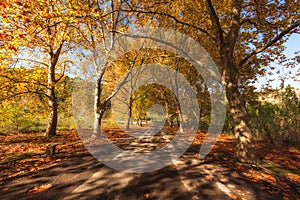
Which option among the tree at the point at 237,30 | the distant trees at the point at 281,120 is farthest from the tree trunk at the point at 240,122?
the distant trees at the point at 281,120

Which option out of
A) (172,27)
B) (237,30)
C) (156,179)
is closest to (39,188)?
(156,179)

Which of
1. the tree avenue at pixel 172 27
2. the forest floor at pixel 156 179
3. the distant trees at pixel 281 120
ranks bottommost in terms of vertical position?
the forest floor at pixel 156 179

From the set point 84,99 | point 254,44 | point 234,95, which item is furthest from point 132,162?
point 84,99

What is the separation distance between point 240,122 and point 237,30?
14.1ft

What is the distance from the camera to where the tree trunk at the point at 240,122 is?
6.42 metres

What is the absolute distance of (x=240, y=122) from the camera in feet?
21.5

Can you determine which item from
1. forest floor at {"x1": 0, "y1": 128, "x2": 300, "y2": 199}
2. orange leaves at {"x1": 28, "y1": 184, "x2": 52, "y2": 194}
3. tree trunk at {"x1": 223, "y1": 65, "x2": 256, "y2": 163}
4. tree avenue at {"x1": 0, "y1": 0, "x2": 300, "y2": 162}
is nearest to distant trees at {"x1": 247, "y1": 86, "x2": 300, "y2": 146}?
tree avenue at {"x1": 0, "y1": 0, "x2": 300, "y2": 162}

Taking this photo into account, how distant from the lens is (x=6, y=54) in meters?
9.55

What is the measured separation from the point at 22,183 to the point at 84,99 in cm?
2528

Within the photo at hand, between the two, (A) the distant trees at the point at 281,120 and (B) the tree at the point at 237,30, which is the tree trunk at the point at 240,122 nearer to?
(B) the tree at the point at 237,30

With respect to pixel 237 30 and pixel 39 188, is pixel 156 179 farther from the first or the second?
pixel 237 30

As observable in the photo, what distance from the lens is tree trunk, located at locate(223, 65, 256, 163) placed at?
21.1 feet

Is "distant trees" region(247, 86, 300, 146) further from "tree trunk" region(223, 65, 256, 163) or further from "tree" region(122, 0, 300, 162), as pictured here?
"tree trunk" region(223, 65, 256, 163)

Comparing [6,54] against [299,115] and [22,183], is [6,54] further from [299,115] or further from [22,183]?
[299,115]
